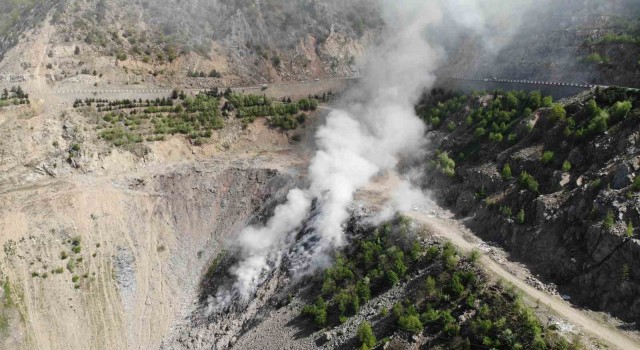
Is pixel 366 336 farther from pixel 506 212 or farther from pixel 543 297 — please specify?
pixel 506 212

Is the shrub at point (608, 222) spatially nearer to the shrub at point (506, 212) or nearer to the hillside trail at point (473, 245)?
the hillside trail at point (473, 245)

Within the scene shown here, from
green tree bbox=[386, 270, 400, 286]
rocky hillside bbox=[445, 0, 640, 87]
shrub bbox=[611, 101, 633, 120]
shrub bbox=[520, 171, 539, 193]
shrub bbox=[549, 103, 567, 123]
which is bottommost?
green tree bbox=[386, 270, 400, 286]

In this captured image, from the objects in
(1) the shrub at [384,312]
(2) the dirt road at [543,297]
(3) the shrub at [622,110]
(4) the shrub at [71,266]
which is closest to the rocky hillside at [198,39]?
(4) the shrub at [71,266]

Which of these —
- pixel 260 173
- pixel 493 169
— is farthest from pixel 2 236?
pixel 493 169

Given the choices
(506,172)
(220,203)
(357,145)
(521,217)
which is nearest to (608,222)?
(521,217)

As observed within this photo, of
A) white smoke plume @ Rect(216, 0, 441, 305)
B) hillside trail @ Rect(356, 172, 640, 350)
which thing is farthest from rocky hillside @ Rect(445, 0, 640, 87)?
hillside trail @ Rect(356, 172, 640, 350)

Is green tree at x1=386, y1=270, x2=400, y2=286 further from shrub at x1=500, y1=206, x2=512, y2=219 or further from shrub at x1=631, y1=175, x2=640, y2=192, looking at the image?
shrub at x1=631, y1=175, x2=640, y2=192

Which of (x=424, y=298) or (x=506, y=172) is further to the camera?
(x=506, y=172)
